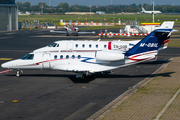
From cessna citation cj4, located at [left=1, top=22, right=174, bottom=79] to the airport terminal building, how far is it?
76.8m

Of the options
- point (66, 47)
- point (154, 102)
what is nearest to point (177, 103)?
point (154, 102)

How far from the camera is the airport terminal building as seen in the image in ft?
325

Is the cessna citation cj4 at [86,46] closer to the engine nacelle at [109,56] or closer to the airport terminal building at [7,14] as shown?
the engine nacelle at [109,56]

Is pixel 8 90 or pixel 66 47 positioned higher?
pixel 66 47

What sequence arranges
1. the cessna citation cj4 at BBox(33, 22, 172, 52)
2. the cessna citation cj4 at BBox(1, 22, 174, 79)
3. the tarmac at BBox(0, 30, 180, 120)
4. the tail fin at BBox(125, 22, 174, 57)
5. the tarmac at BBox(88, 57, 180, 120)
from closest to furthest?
the tarmac at BBox(88, 57, 180, 120), the tarmac at BBox(0, 30, 180, 120), the cessna citation cj4 at BBox(1, 22, 174, 79), the tail fin at BBox(125, 22, 174, 57), the cessna citation cj4 at BBox(33, 22, 172, 52)

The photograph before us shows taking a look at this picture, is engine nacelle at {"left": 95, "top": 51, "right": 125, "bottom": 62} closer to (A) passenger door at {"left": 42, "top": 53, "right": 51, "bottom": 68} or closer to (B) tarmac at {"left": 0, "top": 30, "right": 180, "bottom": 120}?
(B) tarmac at {"left": 0, "top": 30, "right": 180, "bottom": 120}

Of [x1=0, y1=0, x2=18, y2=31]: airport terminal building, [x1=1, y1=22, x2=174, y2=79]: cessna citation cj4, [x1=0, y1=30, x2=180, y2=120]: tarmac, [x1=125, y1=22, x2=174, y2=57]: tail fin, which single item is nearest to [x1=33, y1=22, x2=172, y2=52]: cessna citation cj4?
[x1=0, y1=30, x2=180, y2=120]: tarmac

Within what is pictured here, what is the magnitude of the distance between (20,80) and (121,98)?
38.0ft

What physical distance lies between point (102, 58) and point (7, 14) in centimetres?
8202

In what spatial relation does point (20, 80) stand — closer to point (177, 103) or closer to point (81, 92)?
point (81, 92)

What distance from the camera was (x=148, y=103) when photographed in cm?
1938

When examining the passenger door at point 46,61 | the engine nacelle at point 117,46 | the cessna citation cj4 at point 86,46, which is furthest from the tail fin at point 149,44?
the cessna citation cj4 at point 86,46

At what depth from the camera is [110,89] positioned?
23938 mm

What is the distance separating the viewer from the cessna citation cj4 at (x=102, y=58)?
26703mm
